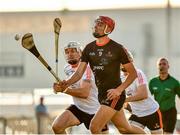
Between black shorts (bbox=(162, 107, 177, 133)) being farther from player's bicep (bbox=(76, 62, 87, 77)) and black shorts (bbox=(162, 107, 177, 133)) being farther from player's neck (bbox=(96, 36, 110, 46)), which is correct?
player's neck (bbox=(96, 36, 110, 46))

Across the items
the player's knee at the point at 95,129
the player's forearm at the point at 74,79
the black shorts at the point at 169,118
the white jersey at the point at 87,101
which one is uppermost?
the player's forearm at the point at 74,79

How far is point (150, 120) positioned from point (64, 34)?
8.08 metres

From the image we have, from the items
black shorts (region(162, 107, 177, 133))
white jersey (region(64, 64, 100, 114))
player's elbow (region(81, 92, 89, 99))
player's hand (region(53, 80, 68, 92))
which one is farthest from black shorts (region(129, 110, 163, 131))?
player's hand (region(53, 80, 68, 92))

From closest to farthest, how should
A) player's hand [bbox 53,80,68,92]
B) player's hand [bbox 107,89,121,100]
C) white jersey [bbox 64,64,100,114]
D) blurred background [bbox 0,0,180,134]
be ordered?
1. player's hand [bbox 107,89,121,100]
2. player's hand [bbox 53,80,68,92]
3. white jersey [bbox 64,64,100,114]
4. blurred background [bbox 0,0,180,134]

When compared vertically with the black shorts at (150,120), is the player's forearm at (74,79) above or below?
above

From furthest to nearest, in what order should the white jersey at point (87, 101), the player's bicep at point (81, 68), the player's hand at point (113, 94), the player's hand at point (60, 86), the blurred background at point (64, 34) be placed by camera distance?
the blurred background at point (64, 34), the white jersey at point (87, 101), the player's bicep at point (81, 68), the player's hand at point (60, 86), the player's hand at point (113, 94)

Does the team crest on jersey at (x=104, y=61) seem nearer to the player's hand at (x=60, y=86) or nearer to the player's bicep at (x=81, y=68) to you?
the player's bicep at (x=81, y=68)

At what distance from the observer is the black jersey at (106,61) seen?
32.8 ft

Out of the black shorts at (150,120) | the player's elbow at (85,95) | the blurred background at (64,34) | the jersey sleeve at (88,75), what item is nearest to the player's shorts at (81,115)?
the player's elbow at (85,95)

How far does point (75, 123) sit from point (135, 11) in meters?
8.71

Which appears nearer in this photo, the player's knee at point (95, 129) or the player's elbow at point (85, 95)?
the player's knee at point (95, 129)

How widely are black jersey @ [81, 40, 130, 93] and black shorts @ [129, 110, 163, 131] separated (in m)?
1.89

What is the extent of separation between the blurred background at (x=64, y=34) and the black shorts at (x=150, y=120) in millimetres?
6593

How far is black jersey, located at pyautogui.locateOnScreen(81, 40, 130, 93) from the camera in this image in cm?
1000
